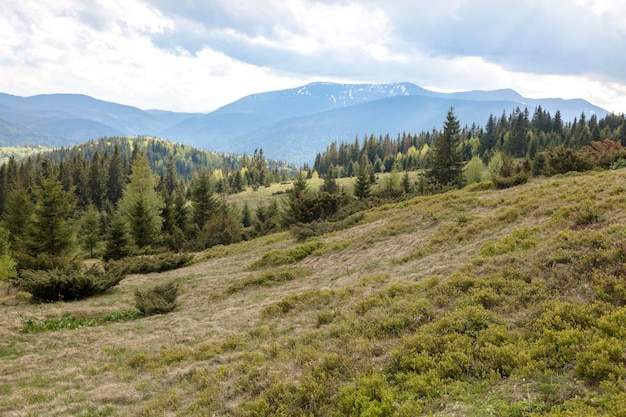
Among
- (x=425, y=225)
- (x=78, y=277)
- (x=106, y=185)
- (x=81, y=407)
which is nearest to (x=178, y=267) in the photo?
(x=78, y=277)

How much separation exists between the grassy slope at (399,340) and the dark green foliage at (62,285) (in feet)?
3.40

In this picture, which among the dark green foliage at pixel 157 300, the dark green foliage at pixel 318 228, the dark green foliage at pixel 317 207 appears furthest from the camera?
the dark green foliage at pixel 317 207

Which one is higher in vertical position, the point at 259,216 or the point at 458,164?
the point at 458,164

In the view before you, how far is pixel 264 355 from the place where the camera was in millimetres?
9383

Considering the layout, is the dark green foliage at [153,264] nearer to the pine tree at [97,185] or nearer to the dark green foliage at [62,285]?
the dark green foliage at [62,285]

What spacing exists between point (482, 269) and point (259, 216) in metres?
47.8

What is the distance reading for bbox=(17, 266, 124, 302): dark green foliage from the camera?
1725cm

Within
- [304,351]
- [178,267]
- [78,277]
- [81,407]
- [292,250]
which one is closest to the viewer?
[81,407]

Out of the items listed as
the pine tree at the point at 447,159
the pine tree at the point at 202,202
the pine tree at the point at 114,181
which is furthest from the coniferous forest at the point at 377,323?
the pine tree at the point at 114,181

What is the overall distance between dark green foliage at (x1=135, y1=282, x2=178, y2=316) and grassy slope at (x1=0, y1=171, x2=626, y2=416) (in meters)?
0.71

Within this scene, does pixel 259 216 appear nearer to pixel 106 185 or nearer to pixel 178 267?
pixel 178 267

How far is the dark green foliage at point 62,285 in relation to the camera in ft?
56.6

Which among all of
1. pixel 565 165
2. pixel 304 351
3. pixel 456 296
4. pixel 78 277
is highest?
pixel 565 165

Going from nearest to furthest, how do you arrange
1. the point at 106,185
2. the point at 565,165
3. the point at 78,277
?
the point at 78,277
the point at 565,165
the point at 106,185
